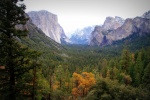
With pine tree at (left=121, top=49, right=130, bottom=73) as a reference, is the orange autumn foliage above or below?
below

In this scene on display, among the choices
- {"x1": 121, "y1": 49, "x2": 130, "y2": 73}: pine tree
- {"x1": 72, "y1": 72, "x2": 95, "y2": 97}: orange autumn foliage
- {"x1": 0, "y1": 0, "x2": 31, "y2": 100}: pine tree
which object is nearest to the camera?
{"x1": 0, "y1": 0, "x2": 31, "y2": 100}: pine tree

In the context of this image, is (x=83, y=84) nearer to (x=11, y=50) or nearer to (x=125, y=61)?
(x=125, y=61)

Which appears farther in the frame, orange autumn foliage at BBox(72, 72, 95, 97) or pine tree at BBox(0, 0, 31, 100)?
orange autumn foliage at BBox(72, 72, 95, 97)

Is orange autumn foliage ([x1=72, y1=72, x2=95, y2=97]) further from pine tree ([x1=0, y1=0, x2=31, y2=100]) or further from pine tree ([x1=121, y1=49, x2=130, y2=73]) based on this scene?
pine tree ([x1=0, y1=0, x2=31, y2=100])

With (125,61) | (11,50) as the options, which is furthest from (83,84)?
(11,50)

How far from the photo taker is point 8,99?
50.1 ft

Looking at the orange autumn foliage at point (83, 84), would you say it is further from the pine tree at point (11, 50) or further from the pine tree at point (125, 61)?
the pine tree at point (11, 50)

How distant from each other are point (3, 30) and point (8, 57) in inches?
109

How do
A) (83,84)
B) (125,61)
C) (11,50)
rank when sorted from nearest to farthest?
(11,50) → (83,84) → (125,61)

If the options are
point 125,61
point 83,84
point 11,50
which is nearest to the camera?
point 11,50

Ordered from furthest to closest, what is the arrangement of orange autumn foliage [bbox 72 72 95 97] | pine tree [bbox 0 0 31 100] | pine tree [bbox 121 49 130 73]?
pine tree [bbox 121 49 130 73] < orange autumn foliage [bbox 72 72 95 97] < pine tree [bbox 0 0 31 100]

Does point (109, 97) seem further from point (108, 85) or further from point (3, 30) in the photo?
point (3, 30)

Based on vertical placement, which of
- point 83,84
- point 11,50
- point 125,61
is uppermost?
point 11,50

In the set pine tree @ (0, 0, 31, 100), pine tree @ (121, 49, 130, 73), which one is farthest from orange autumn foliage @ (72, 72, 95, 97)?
pine tree @ (0, 0, 31, 100)
